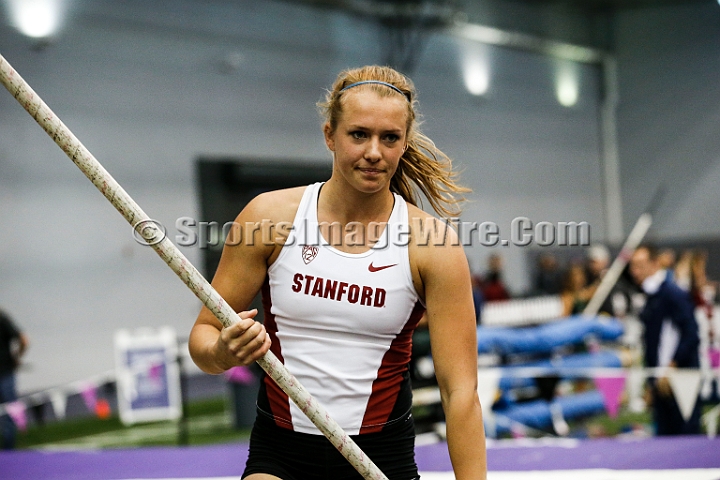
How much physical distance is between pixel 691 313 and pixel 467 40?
341 inches

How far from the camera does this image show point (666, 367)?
528cm

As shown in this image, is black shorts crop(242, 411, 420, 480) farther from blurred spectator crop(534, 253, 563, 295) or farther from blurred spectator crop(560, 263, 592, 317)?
blurred spectator crop(534, 253, 563, 295)

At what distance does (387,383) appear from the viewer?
6.67 ft

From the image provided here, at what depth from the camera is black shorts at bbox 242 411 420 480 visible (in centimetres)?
198

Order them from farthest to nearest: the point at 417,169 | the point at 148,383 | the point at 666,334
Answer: the point at 148,383 < the point at 666,334 < the point at 417,169

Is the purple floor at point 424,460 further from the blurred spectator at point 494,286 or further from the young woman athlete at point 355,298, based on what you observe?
the blurred spectator at point 494,286

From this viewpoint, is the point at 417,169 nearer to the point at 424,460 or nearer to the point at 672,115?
the point at 424,460

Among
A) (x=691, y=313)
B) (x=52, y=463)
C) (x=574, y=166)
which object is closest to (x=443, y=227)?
(x=52, y=463)

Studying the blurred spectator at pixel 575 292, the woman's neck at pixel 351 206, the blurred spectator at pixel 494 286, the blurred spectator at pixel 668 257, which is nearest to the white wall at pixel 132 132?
the blurred spectator at pixel 494 286

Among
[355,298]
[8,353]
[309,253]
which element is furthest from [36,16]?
[355,298]

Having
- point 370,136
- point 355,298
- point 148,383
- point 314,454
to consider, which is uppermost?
point 370,136

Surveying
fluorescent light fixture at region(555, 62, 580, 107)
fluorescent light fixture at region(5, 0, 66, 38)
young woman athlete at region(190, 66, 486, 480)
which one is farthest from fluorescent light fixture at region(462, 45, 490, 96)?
young woman athlete at region(190, 66, 486, 480)

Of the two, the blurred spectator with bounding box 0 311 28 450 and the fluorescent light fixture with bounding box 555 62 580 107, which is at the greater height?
the fluorescent light fixture with bounding box 555 62 580 107

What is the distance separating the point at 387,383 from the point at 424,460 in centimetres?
181
